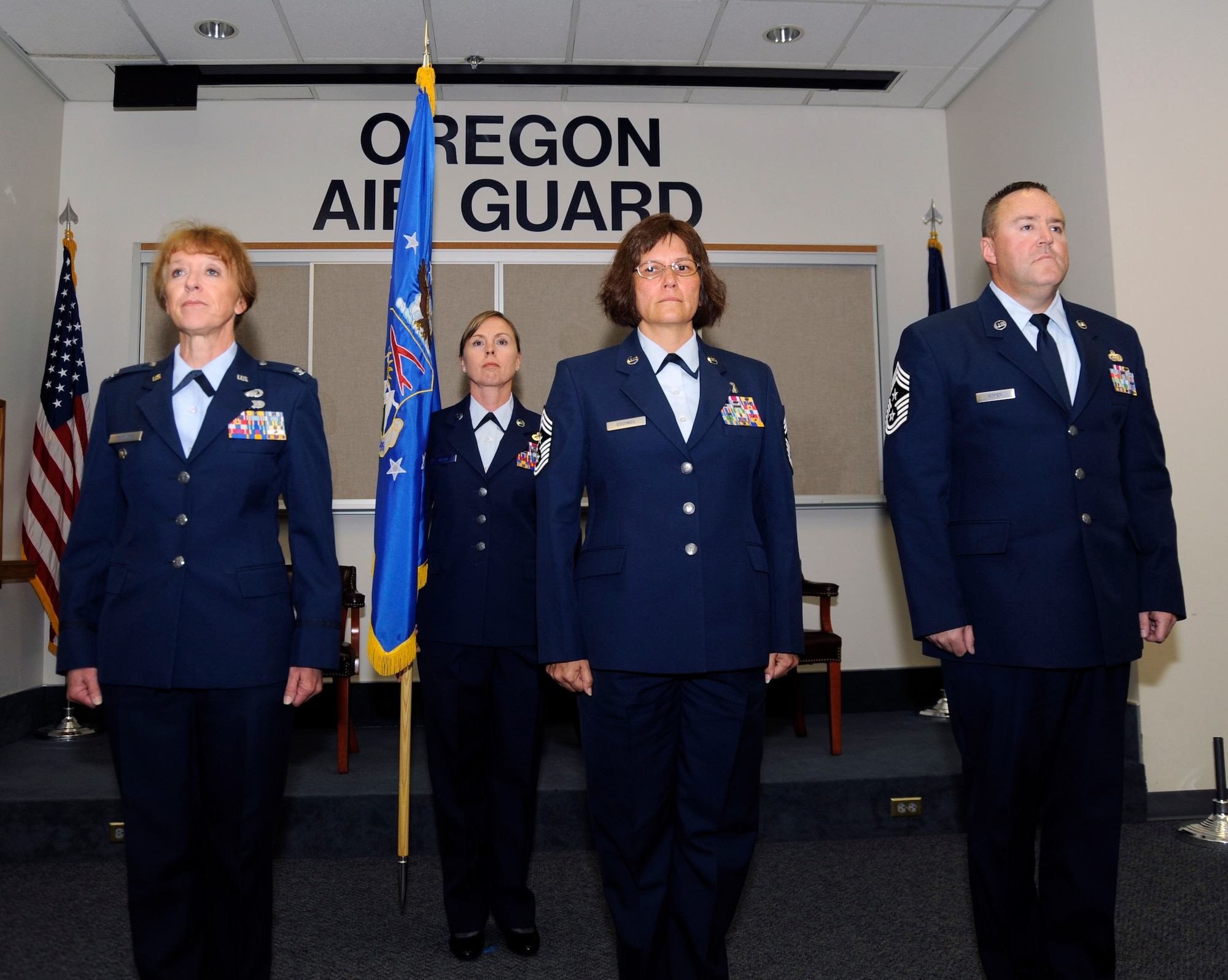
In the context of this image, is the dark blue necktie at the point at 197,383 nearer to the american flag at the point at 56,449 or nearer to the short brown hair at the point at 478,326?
the short brown hair at the point at 478,326

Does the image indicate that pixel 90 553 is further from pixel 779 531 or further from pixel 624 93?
pixel 624 93

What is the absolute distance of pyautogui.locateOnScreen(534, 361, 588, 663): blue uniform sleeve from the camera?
201 cm

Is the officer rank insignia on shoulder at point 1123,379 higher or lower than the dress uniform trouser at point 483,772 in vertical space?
higher

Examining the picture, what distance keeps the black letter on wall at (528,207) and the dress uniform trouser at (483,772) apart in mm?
3213

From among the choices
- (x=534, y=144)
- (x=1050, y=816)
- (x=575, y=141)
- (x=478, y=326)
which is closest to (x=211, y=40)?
(x=534, y=144)

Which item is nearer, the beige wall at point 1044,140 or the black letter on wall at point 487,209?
the beige wall at point 1044,140

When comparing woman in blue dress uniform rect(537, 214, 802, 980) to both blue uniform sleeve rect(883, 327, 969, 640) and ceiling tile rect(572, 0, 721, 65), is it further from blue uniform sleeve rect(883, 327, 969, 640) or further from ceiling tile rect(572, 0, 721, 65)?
ceiling tile rect(572, 0, 721, 65)

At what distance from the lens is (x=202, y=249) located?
201 centimetres

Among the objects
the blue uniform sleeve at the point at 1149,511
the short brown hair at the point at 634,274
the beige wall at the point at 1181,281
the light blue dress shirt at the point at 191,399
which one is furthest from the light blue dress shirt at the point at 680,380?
the beige wall at the point at 1181,281

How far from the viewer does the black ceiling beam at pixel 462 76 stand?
500 cm

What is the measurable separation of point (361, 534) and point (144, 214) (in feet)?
6.97

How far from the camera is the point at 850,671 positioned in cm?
532

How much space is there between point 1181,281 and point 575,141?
314 cm

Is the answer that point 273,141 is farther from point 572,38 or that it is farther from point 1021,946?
point 1021,946
